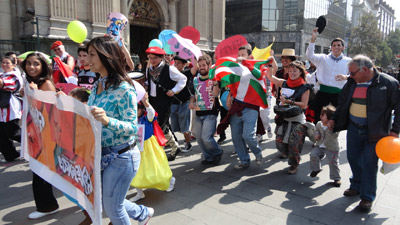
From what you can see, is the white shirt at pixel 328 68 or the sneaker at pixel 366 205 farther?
the white shirt at pixel 328 68

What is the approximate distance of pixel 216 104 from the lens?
503 cm

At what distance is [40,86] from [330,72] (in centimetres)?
481

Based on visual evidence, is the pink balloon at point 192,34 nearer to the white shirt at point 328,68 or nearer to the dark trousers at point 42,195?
the white shirt at point 328,68

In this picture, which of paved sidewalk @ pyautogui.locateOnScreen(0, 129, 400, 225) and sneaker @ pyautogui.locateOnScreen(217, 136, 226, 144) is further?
sneaker @ pyautogui.locateOnScreen(217, 136, 226, 144)

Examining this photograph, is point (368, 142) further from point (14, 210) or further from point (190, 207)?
point (14, 210)

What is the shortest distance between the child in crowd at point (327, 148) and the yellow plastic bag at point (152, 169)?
7.05 feet

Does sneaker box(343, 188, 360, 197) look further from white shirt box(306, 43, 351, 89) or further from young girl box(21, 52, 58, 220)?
young girl box(21, 52, 58, 220)

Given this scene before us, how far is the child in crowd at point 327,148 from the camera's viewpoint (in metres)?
4.22

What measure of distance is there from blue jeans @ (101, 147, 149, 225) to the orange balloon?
2.51m

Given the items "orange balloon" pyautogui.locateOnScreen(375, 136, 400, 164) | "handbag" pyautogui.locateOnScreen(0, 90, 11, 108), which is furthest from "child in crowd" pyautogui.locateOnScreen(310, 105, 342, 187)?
"handbag" pyautogui.locateOnScreen(0, 90, 11, 108)

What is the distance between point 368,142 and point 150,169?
8.49 feet

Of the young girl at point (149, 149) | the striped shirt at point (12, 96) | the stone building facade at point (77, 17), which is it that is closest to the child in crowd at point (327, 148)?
the young girl at point (149, 149)

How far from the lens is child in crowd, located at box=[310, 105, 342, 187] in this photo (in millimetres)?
4219

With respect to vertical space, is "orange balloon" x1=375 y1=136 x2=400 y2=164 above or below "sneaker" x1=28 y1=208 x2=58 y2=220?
above
